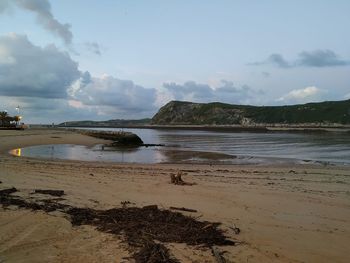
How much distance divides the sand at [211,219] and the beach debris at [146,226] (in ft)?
0.81

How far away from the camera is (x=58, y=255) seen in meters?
6.51

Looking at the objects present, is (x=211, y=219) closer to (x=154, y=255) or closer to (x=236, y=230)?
(x=236, y=230)

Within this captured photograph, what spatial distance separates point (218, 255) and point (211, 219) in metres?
2.80

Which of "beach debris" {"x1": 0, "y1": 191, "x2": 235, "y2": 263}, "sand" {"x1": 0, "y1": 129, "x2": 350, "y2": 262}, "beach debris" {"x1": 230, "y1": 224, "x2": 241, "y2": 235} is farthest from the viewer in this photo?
"beach debris" {"x1": 230, "y1": 224, "x2": 241, "y2": 235}

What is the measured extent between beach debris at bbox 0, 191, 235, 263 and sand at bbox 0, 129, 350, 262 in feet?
0.81

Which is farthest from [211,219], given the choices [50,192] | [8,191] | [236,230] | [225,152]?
[225,152]

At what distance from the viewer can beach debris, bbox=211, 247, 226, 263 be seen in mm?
6320

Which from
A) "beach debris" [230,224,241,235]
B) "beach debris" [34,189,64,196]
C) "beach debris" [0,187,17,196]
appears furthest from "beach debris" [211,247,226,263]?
"beach debris" [0,187,17,196]

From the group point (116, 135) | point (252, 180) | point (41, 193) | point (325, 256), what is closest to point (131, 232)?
point (325, 256)

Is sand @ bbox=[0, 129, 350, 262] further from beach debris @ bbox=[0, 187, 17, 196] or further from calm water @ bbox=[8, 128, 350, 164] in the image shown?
calm water @ bbox=[8, 128, 350, 164]

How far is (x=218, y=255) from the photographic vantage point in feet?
21.3

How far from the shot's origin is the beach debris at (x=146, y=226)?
22.6 feet

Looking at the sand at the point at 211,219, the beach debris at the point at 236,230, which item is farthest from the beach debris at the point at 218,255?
the beach debris at the point at 236,230

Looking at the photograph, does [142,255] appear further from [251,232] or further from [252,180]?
[252,180]
